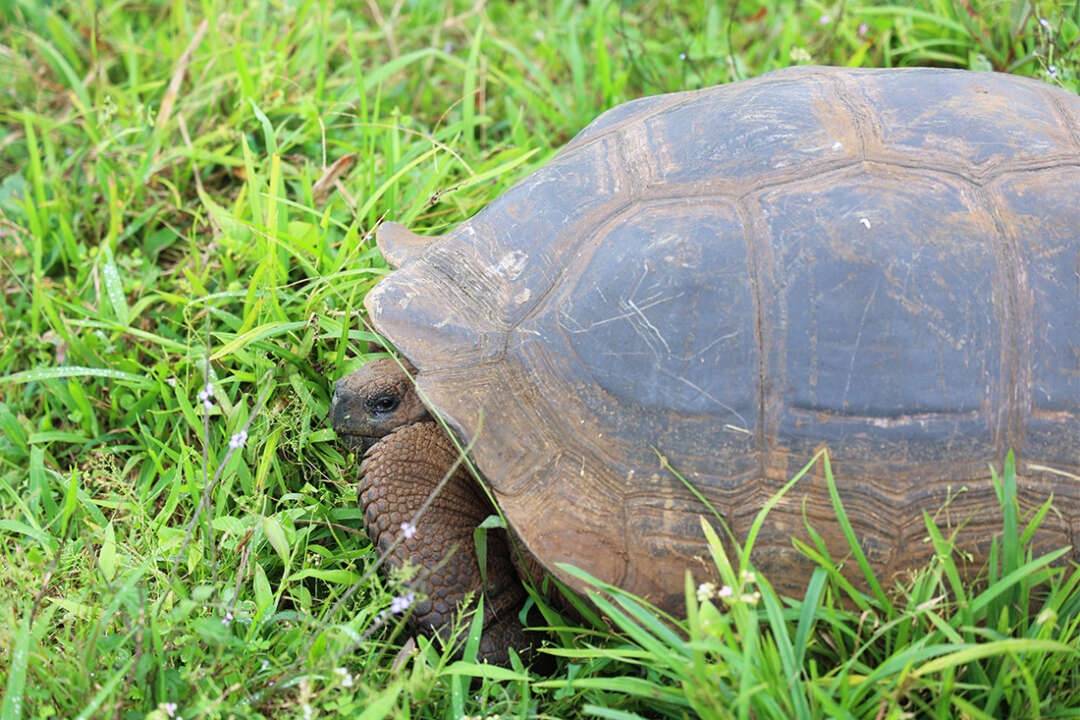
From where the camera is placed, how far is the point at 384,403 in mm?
2668

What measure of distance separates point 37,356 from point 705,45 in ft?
9.56

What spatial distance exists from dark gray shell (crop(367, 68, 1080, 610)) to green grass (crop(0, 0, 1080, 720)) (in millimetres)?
171

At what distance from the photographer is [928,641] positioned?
6.51 ft

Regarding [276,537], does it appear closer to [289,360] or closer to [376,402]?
[376,402]

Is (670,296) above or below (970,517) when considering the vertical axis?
above

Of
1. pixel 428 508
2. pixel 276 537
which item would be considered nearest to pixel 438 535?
pixel 428 508

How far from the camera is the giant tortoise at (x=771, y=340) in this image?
6.93ft

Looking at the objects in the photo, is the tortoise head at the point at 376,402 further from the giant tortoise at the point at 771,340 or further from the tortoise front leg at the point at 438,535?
the giant tortoise at the point at 771,340

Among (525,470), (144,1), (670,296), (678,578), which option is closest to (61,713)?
(525,470)

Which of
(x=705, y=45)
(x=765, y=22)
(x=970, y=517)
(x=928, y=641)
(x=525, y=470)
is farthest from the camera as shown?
(x=765, y=22)

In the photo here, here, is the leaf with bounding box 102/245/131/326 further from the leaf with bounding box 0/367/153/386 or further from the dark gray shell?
the dark gray shell

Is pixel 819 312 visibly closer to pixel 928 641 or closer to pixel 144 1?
pixel 928 641

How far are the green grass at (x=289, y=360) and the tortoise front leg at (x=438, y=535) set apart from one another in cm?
11

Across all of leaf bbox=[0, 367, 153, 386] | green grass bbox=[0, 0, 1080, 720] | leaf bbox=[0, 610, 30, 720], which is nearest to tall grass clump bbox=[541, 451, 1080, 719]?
green grass bbox=[0, 0, 1080, 720]
